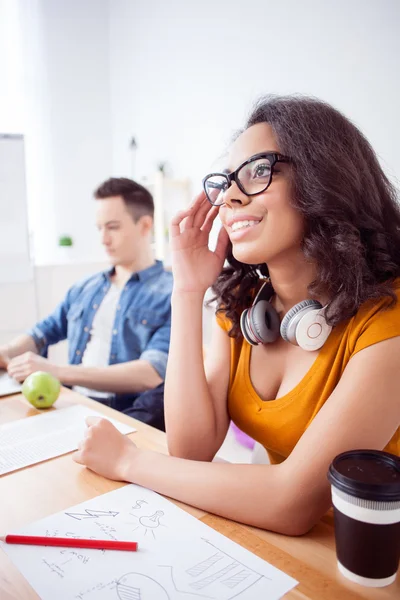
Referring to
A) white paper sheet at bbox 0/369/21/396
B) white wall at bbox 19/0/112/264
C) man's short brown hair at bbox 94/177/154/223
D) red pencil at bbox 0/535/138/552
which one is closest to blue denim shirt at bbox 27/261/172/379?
man's short brown hair at bbox 94/177/154/223

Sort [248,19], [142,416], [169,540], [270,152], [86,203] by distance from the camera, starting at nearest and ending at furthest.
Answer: [169,540], [270,152], [142,416], [248,19], [86,203]

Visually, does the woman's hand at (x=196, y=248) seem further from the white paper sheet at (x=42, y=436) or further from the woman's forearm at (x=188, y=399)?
the white paper sheet at (x=42, y=436)

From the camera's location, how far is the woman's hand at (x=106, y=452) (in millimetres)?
855

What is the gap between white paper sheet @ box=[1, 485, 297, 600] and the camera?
1.90 feet

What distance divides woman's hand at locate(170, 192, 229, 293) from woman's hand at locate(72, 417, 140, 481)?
361mm

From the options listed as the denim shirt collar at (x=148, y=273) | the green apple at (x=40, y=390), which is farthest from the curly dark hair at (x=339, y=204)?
the denim shirt collar at (x=148, y=273)

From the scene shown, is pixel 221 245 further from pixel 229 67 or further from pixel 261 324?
pixel 229 67

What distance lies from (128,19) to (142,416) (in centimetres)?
403

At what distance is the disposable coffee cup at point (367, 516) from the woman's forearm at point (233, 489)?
0.11 meters

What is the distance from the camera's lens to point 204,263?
1146mm

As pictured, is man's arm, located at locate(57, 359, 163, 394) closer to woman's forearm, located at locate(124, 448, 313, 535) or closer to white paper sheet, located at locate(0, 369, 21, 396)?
white paper sheet, located at locate(0, 369, 21, 396)

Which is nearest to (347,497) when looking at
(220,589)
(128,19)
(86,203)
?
(220,589)

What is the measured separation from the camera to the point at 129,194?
2.07 metres

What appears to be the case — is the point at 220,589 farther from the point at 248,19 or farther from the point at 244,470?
the point at 248,19
